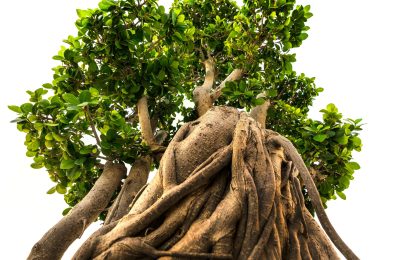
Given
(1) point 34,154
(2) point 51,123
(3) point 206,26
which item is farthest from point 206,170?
(3) point 206,26

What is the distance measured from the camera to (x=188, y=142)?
3.90 meters

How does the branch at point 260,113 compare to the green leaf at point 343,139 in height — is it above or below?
above

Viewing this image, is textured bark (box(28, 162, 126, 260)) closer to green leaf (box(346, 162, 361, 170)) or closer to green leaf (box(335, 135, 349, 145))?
green leaf (box(335, 135, 349, 145))

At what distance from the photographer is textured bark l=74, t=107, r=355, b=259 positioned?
3020mm

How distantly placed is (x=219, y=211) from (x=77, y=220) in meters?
1.89

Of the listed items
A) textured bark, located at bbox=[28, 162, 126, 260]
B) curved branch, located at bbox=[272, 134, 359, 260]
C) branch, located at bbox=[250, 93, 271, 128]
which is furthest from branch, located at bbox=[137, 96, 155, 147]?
curved branch, located at bbox=[272, 134, 359, 260]

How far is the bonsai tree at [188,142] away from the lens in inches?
125

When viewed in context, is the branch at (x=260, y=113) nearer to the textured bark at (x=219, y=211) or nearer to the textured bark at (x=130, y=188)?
the textured bark at (x=130, y=188)

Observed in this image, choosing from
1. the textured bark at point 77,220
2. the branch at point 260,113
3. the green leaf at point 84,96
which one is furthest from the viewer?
the branch at point 260,113

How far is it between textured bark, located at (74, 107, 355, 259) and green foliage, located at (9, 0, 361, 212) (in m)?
1.28

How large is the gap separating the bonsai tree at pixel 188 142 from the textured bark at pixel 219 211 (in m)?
0.01

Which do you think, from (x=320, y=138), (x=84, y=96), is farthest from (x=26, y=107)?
(x=320, y=138)

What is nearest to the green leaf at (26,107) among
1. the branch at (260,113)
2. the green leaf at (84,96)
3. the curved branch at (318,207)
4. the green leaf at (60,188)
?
the green leaf at (84,96)

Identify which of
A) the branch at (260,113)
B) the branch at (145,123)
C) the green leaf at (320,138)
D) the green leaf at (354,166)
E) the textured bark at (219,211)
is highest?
the branch at (260,113)
